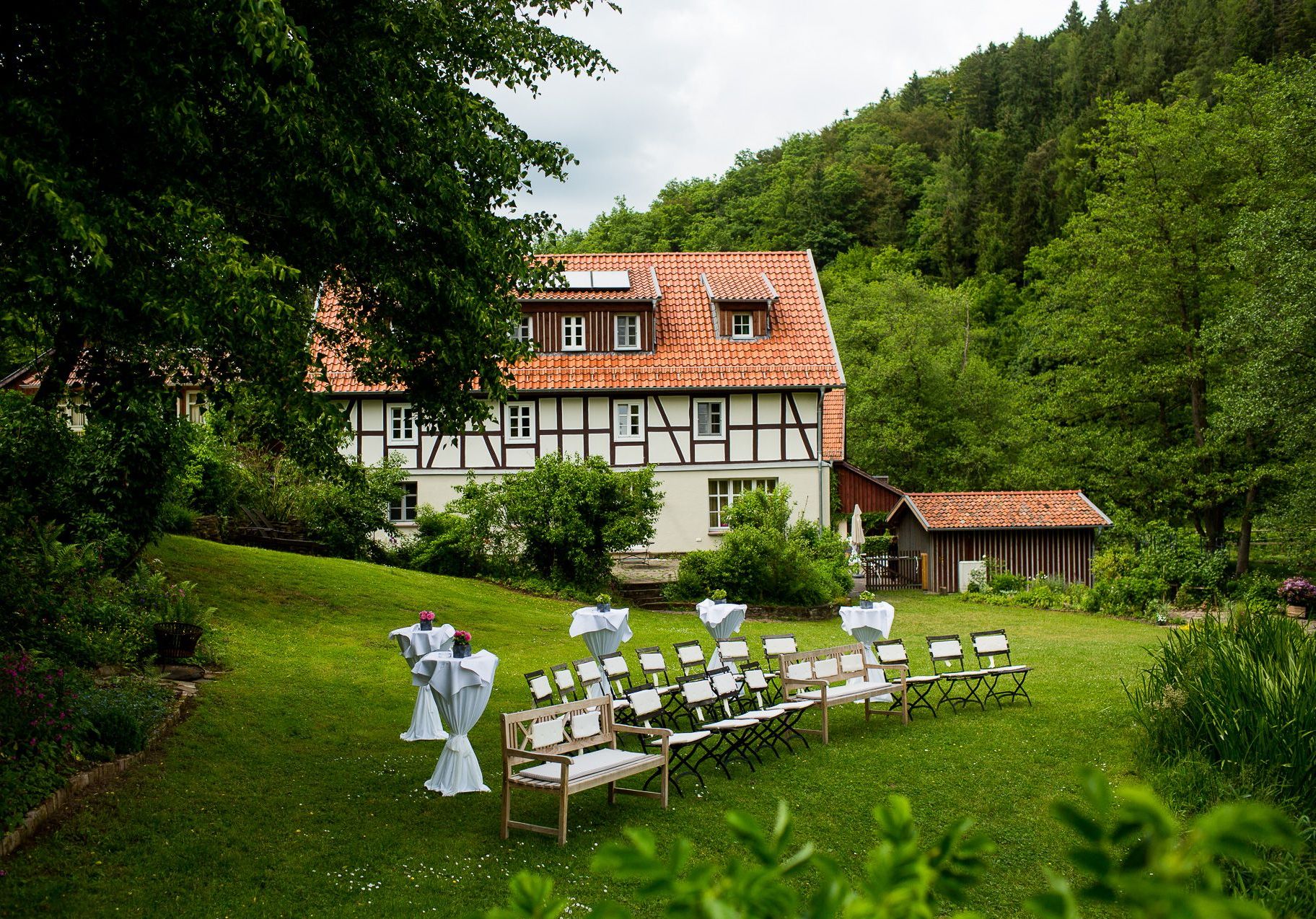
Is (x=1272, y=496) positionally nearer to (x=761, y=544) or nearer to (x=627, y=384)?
(x=761, y=544)

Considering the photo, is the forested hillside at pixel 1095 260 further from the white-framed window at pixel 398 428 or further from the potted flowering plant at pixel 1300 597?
the white-framed window at pixel 398 428

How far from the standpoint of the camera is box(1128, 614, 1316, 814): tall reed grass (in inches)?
307

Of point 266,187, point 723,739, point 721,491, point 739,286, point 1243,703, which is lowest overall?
point 723,739

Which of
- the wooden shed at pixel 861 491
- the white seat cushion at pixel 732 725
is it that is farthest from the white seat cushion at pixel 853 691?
the wooden shed at pixel 861 491

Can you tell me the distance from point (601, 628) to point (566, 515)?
10.1 meters

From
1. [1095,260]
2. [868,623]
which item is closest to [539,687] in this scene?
[868,623]

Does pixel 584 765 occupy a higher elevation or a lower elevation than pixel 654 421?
lower

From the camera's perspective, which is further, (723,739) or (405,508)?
(405,508)

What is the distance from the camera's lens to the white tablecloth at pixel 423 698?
10.4 meters

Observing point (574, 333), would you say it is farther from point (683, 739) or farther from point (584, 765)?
point (584, 765)

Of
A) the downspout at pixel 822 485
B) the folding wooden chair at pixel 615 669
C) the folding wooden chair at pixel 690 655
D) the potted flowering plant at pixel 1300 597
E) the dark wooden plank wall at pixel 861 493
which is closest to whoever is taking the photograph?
the folding wooden chair at pixel 615 669

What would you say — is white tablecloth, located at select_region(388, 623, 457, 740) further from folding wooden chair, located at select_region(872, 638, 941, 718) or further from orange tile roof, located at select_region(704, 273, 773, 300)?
orange tile roof, located at select_region(704, 273, 773, 300)

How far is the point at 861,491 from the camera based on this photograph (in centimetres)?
3475

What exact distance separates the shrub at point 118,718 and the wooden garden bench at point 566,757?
128 inches
